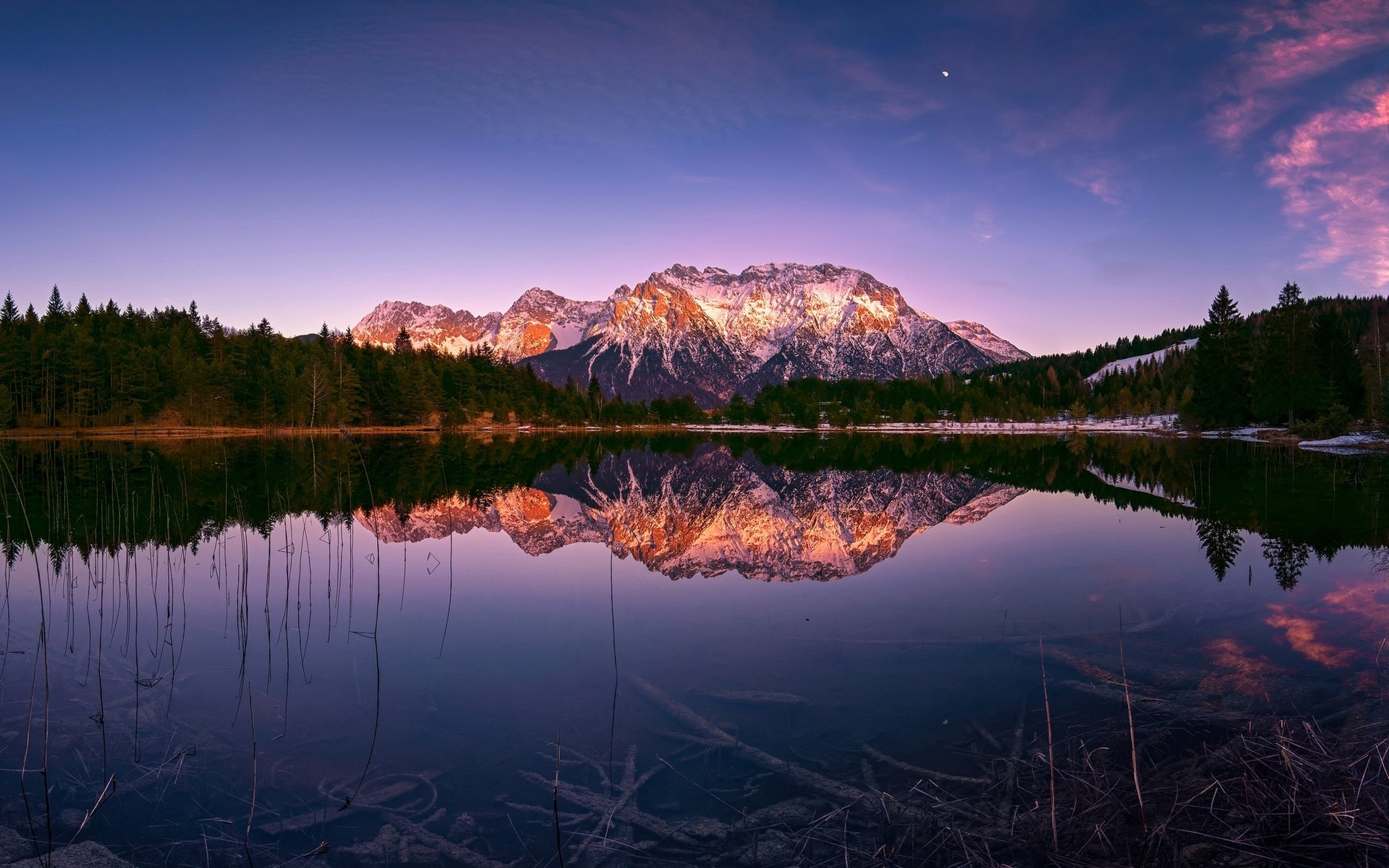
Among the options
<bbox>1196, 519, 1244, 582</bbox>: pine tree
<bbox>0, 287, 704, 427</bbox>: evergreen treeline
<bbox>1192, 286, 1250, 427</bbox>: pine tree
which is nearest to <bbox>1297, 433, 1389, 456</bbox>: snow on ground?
<bbox>1192, 286, 1250, 427</bbox>: pine tree

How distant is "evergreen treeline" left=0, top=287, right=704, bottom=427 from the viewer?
90.5 metres

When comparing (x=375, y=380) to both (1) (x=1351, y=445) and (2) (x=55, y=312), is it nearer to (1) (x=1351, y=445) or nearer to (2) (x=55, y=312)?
(2) (x=55, y=312)

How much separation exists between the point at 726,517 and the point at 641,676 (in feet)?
57.8

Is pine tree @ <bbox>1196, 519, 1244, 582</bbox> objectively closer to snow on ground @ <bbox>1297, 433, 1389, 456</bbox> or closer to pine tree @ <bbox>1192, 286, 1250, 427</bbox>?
snow on ground @ <bbox>1297, 433, 1389, 456</bbox>

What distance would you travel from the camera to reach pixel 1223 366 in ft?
275

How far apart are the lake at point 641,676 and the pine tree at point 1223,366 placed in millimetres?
70437


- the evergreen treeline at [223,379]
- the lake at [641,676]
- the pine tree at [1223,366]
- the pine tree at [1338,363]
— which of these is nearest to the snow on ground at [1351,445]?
the pine tree at [1338,363]

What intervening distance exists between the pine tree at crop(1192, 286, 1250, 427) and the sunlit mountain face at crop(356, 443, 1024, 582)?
5858cm

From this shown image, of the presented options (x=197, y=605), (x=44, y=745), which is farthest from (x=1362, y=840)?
(x=197, y=605)

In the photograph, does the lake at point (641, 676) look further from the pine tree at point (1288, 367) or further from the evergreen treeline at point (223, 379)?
the pine tree at point (1288, 367)

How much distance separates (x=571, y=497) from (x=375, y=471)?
55.5 ft

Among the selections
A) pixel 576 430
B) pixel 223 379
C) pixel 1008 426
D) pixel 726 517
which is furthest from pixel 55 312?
pixel 1008 426

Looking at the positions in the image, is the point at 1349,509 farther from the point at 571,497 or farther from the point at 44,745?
the point at 44,745

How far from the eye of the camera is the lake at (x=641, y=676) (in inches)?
264
